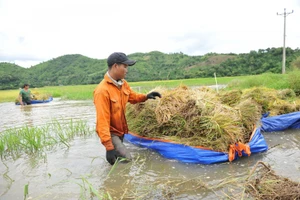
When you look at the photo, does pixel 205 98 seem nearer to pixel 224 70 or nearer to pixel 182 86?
pixel 182 86

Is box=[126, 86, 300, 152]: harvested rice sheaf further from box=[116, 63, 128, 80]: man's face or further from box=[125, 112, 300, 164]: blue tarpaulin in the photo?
box=[116, 63, 128, 80]: man's face

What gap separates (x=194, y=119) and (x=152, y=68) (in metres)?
45.0

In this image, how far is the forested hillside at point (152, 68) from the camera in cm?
3888

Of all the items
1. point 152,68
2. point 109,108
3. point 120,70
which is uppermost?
point 152,68

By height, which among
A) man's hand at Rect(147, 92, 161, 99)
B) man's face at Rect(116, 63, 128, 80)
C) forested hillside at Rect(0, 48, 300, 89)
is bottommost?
man's hand at Rect(147, 92, 161, 99)

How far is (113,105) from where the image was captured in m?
3.66

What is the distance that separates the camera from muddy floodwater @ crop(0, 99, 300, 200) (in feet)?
9.41

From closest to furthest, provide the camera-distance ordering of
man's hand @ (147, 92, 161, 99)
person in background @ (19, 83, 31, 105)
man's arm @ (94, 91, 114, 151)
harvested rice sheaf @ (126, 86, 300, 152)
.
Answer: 1. man's arm @ (94, 91, 114, 151)
2. harvested rice sheaf @ (126, 86, 300, 152)
3. man's hand @ (147, 92, 161, 99)
4. person in background @ (19, 83, 31, 105)

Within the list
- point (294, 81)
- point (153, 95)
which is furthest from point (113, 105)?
point (294, 81)

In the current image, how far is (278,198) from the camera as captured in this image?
2205 millimetres

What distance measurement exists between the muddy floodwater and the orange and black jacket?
0.42 meters

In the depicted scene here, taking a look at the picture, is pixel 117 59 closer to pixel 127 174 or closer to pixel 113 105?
pixel 113 105

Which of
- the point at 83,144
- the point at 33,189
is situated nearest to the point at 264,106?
the point at 83,144

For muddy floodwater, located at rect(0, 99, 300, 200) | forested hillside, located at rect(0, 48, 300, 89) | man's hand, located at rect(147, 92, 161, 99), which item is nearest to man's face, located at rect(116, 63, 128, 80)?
man's hand, located at rect(147, 92, 161, 99)
